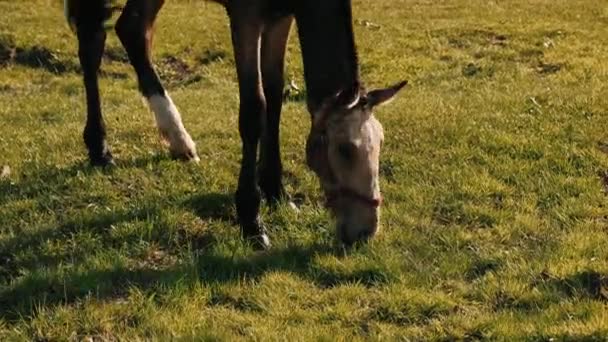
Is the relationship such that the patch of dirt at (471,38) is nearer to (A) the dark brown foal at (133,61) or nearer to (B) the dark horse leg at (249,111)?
(A) the dark brown foal at (133,61)

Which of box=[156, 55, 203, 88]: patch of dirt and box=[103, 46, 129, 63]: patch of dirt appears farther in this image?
box=[103, 46, 129, 63]: patch of dirt

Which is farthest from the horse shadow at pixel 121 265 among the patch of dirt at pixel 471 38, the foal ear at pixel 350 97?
the patch of dirt at pixel 471 38

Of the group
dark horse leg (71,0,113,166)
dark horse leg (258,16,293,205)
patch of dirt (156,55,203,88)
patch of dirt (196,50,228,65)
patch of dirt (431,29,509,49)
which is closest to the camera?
dark horse leg (258,16,293,205)

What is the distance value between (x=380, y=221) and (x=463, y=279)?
1.00m

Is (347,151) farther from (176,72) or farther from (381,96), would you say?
(176,72)

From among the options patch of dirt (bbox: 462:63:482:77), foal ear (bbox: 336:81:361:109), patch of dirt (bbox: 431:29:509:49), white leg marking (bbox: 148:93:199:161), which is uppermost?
foal ear (bbox: 336:81:361:109)

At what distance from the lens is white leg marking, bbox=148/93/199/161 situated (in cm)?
754

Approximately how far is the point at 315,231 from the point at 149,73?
7.86 feet

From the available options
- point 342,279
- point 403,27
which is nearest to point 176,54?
point 403,27

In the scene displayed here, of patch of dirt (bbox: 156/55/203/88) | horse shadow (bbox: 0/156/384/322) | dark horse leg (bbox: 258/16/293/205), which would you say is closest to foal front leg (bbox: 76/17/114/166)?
horse shadow (bbox: 0/156/384/322)

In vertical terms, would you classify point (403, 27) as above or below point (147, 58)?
below

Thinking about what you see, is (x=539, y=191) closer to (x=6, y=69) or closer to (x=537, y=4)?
(x=6, y=69)

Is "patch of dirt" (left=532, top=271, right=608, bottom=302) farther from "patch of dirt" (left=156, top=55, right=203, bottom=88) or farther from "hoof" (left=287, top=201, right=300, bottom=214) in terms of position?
"patch of dirt" (left=156, top=55, right=203, bottom=88)

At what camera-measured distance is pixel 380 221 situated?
636cm
